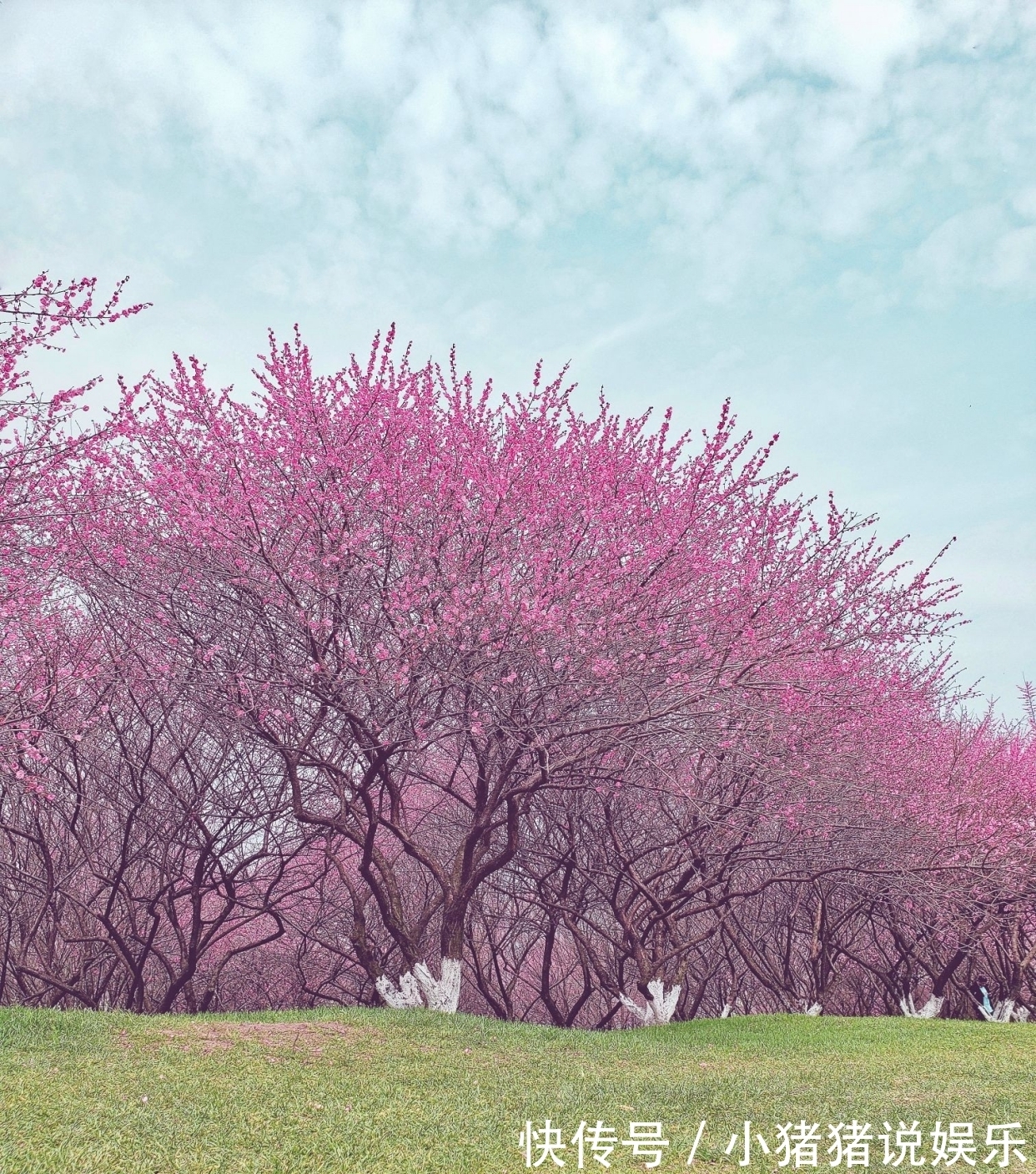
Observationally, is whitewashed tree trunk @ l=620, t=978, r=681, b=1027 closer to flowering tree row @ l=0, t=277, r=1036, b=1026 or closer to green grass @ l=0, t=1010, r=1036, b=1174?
flowering tree row @ l=0, t=277, r=1036, b=1026

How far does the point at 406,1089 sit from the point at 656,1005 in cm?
821

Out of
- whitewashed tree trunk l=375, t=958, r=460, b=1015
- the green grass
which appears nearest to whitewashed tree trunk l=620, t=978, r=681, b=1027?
the green grass

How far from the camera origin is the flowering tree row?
399 inches

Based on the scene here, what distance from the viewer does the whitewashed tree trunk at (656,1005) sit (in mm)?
14219

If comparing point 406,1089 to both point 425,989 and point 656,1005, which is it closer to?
point 425,989

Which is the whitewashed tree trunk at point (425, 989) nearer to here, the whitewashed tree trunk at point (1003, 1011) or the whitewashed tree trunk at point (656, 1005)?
the whitewashed tree trunk at point (656, 1005)

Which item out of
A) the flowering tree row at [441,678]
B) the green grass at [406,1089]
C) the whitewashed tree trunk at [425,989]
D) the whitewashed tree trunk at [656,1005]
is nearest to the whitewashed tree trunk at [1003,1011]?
the flowering tree row at [441,678]

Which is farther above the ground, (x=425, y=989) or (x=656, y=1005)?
(x=425, y=989)

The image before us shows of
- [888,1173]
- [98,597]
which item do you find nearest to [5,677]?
[98,597]

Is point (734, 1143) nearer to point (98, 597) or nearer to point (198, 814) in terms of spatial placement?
point (98, 597)

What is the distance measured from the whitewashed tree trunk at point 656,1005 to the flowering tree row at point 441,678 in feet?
0.34

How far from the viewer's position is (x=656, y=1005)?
14.3 metres

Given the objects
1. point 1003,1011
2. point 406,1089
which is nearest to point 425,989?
point 406,1089

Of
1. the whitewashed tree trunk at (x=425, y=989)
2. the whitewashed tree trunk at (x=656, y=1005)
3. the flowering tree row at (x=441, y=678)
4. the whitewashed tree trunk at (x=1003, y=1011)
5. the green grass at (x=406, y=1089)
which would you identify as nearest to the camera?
the green grass at (x=406, y=1089)
